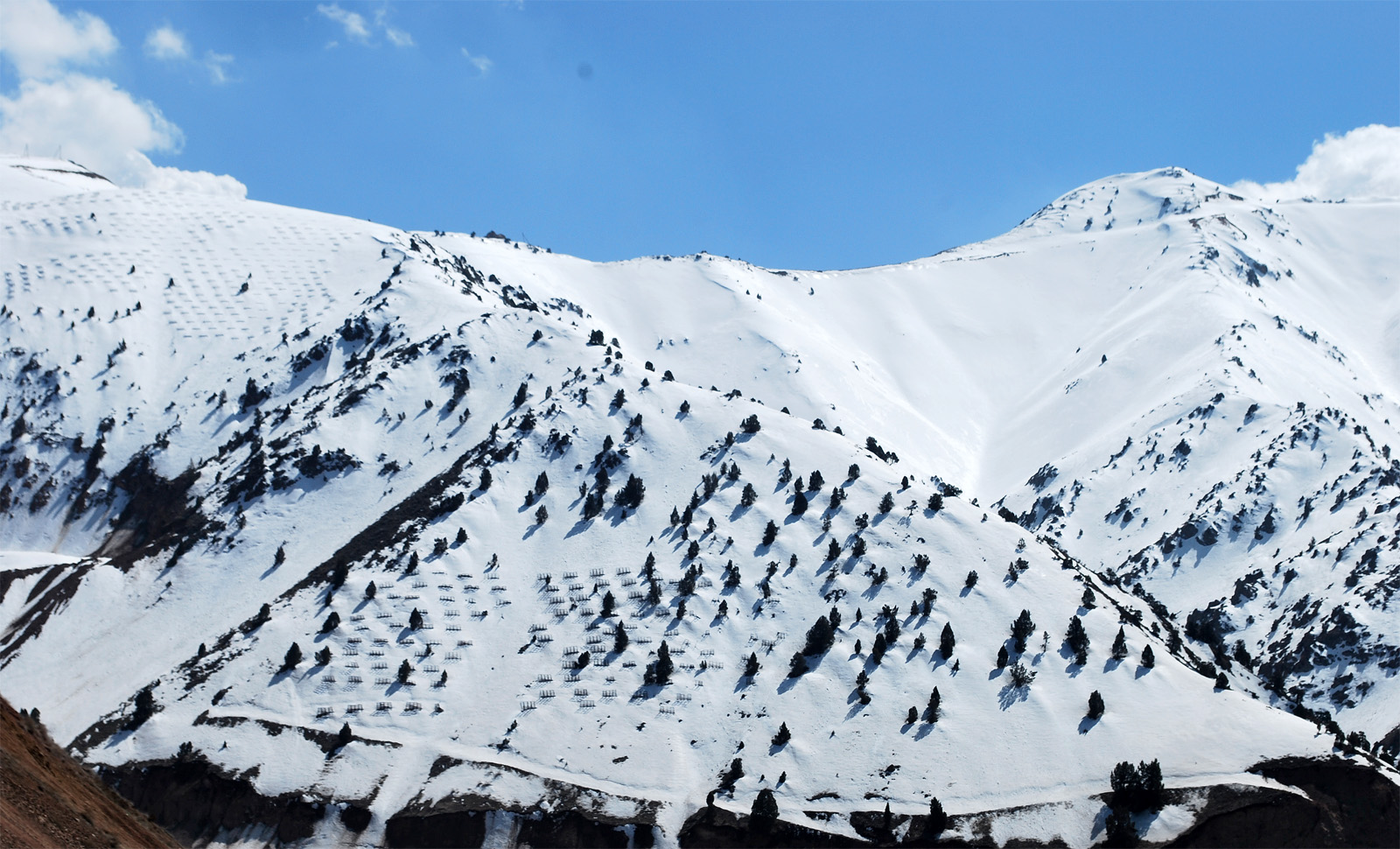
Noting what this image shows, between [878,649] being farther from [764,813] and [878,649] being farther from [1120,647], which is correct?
[764,813]

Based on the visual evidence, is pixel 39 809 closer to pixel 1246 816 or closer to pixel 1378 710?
pixel 1246 816

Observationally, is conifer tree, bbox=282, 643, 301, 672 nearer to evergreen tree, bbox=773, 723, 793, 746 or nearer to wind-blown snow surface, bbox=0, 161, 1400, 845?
wind-blown snow surface, bbox=0, 161, 1400, 845

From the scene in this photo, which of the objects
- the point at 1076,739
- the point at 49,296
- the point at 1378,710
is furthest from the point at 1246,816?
the point at 49,296

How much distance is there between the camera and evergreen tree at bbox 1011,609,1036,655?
101 m

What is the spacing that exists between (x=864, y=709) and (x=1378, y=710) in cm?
7938

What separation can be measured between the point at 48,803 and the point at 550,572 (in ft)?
252

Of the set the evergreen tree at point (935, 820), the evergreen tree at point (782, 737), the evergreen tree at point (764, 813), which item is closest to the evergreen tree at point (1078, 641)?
the evergreen tree at point (935, 820)

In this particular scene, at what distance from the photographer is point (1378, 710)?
12900 cm

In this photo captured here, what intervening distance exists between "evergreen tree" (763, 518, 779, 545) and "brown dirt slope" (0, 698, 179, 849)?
249 feet

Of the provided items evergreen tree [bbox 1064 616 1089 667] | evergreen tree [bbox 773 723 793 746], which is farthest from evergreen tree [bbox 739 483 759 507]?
evergreen tree [bbox 1064 616 1089 667]

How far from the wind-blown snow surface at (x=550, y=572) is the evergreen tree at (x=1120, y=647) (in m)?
0.93

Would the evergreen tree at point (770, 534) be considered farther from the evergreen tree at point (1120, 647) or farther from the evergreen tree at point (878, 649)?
the evergreen tree at point (1120, 647)

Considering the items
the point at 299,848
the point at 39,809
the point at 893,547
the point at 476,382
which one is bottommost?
the point at 39,809

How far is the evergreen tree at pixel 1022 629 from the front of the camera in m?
101
